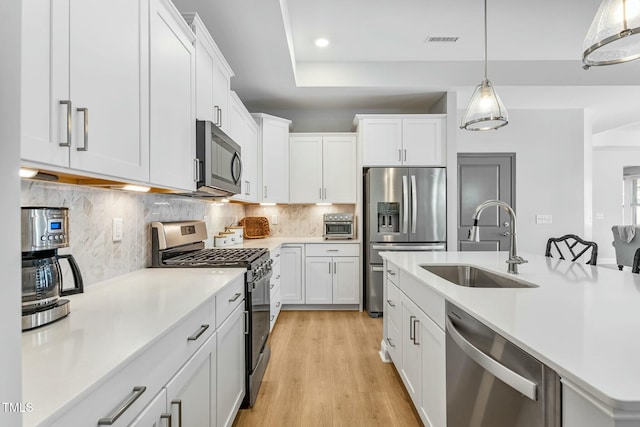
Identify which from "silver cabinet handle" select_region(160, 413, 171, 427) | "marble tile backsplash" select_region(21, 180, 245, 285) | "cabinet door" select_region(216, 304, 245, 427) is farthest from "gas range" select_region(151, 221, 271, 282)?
"silver cabinet handle" select_region(160, 413, 171, 427)

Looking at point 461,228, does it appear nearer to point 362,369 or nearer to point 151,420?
point 362,369

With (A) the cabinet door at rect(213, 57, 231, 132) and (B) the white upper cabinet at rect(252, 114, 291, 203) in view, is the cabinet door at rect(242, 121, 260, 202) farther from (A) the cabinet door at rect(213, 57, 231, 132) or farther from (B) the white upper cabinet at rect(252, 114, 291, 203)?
(A) the cabinet door at rect(213, 57, 231, 132)

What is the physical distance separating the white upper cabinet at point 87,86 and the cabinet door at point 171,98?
0.08 m

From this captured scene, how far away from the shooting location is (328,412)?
80.5 inches

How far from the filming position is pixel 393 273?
98.9 inches

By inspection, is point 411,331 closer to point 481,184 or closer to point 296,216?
point 296,216

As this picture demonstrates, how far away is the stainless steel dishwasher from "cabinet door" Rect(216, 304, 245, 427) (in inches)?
39.5

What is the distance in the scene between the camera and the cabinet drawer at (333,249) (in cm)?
414

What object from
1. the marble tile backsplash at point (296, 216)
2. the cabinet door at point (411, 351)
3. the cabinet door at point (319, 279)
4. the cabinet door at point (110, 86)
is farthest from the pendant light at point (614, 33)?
the marble tile backsplash at point (296, 216)

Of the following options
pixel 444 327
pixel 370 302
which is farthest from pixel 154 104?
pixel 370 302

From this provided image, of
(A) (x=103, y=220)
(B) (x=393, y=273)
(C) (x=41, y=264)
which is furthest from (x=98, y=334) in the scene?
(B) (x=393, y=273)

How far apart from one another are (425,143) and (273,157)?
73.0 inches

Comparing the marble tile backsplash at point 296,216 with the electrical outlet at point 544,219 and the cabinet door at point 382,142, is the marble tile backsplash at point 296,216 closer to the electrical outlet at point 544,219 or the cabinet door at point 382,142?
the cabinet door at point 382,142

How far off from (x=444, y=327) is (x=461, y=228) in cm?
397
